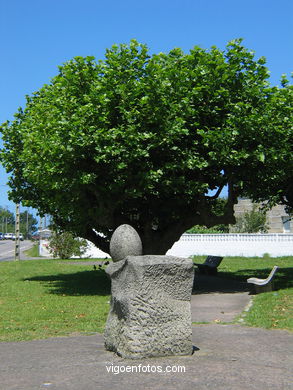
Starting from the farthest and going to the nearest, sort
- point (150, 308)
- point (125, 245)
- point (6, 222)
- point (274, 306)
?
point (6, 222) → point (274, 306) → point (125, 245) → point (150, 308)

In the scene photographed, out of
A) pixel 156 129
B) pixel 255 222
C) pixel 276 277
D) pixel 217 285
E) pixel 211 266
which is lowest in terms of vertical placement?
pixel 217 285

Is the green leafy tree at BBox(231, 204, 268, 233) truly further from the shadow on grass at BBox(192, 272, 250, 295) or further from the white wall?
the shadow on grass at BBox(192, 272, 250, 295)

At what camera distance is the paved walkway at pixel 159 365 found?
5.75 metres

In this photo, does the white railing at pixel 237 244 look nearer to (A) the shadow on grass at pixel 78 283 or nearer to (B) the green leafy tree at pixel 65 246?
(B) the green leafy tree at pixel 65 246

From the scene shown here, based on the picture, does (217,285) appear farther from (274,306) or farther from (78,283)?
(274,306)

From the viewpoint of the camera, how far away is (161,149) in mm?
13930

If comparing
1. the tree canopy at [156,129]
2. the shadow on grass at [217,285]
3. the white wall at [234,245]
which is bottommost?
the shadow on grass at [217,285]

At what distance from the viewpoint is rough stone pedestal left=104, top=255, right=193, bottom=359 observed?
6.91 m

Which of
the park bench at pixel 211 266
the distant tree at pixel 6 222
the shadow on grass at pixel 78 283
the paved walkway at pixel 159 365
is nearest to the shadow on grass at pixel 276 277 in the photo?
the park bench at pixel 211 266

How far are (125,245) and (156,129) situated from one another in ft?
21.9

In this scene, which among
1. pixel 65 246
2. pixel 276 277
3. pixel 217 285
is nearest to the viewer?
pixel 217 285

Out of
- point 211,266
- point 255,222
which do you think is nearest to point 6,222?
point 255,222

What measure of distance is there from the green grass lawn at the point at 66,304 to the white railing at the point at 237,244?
32.7ft

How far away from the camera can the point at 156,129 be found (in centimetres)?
1362
